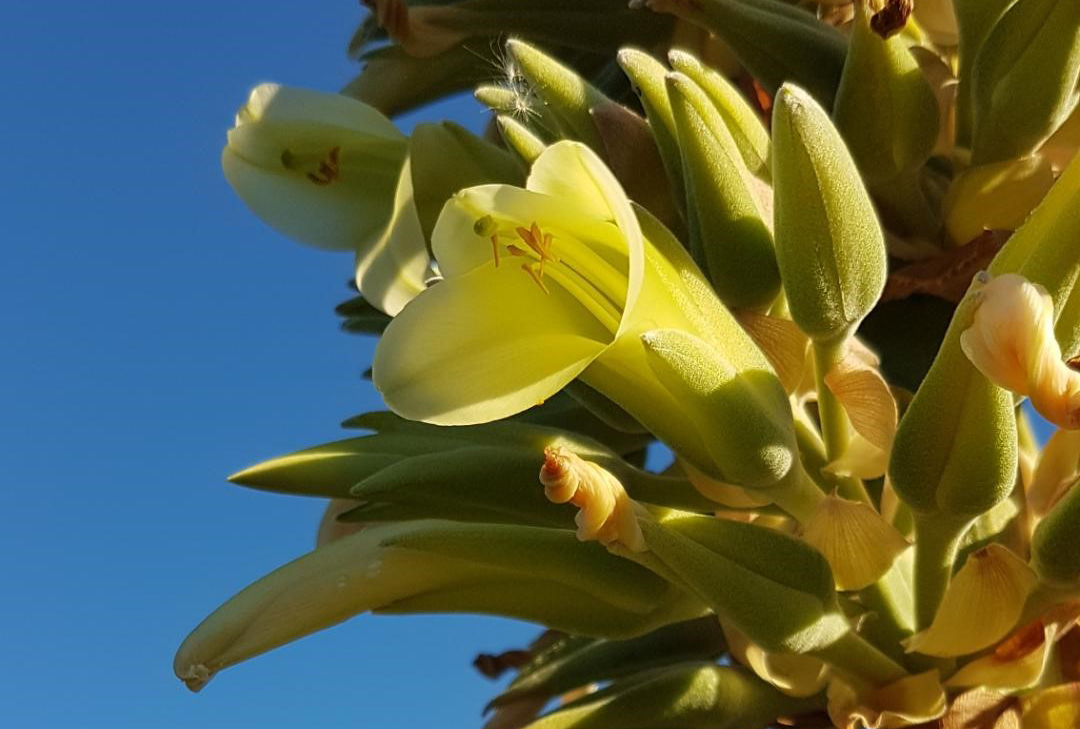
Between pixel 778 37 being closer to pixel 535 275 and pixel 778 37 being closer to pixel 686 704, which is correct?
pixel 535 275

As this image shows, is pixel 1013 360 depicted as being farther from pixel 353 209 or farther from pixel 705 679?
pixel 353 209

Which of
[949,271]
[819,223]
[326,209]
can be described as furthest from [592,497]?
[326,209]

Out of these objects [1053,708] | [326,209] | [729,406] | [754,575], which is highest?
[326,209]

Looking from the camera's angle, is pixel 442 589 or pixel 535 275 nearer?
pixel 535 275

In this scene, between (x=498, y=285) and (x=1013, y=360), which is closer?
(x=1013, y=360)

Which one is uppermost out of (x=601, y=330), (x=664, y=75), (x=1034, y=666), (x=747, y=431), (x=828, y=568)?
(x=664, y=75)

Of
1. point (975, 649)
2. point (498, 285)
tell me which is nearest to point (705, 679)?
point (975, 649)
